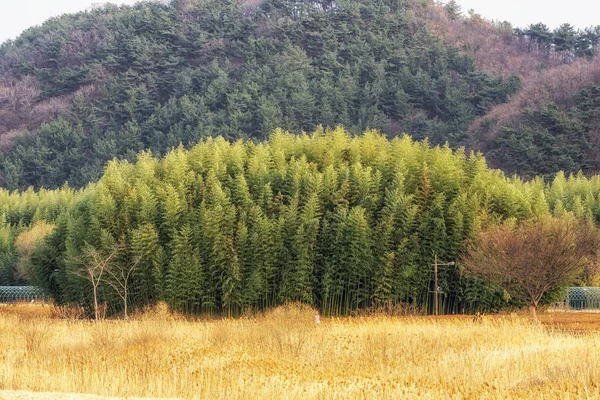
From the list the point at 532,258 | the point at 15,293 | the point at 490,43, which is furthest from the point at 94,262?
the point at 490,43

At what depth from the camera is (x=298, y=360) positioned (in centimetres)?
1636

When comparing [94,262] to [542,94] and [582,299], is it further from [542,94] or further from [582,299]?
[542,94]

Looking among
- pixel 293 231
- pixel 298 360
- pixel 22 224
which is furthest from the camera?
pixel 22 224

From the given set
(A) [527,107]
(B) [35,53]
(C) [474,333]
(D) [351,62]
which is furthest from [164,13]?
(C) [474,333]

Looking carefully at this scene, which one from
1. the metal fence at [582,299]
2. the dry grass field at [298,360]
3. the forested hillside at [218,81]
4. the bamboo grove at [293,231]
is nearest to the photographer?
the dry grass field at [298,360]

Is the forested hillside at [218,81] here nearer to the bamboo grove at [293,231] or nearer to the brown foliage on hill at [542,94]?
the brown foliage on hill at [542,94]

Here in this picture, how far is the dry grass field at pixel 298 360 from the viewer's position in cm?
1305

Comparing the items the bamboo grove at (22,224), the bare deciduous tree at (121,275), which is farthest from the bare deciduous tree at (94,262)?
the bamboo grove at (22,224)

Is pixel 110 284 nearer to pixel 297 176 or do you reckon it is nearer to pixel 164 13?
pixel 297 176

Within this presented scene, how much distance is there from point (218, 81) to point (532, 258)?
208 feet

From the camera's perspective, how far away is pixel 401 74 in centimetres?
8762

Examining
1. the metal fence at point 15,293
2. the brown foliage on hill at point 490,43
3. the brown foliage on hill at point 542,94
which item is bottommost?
the metal fence at point 15,293

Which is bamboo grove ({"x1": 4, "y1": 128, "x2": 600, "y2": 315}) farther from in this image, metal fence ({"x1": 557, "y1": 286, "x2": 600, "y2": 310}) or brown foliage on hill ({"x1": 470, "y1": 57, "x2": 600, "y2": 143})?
brown foliage on hill ({"x1": 470, "y1": 57, "x2": 600, "y2": 143})

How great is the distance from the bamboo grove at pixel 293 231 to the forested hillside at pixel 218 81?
42257 millimetres
